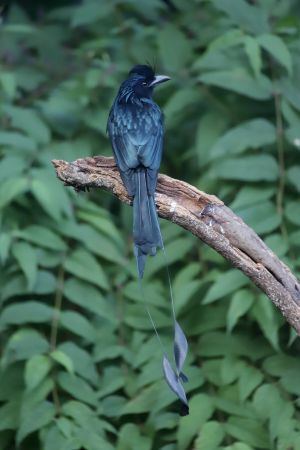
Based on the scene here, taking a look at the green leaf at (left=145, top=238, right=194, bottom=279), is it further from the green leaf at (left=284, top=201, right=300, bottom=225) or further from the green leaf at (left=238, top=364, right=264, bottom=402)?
the green leaf at (left=238, top=364, right=264, bottom=402)

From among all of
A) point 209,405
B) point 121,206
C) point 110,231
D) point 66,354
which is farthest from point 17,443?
point 121,206

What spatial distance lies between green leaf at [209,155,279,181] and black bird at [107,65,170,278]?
22.8 inches

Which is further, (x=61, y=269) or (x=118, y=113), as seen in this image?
(x=61, y=269)

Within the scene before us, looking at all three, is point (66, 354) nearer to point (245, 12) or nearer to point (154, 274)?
point (154, 274)

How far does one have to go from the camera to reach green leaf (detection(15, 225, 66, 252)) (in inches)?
210

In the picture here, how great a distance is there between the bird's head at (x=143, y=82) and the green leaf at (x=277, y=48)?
641mm

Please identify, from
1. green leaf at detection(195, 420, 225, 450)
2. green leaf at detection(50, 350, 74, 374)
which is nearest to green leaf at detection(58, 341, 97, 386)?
green leaf at detection(50, 350, 74, 374)

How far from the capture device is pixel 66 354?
5125 millimetres

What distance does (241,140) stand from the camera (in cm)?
539

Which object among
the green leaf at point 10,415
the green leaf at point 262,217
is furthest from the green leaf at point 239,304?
the green leaf at point 10,415

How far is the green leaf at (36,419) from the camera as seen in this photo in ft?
15.8

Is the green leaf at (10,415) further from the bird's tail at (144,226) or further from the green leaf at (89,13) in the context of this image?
the green leaf at (89,13)

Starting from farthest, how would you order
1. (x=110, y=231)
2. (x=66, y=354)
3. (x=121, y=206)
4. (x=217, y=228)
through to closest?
(x=121, y=206), (x=110, y=231), (x=66, y=354), (x=217, y=228)

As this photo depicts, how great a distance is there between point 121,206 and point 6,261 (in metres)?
0.96
